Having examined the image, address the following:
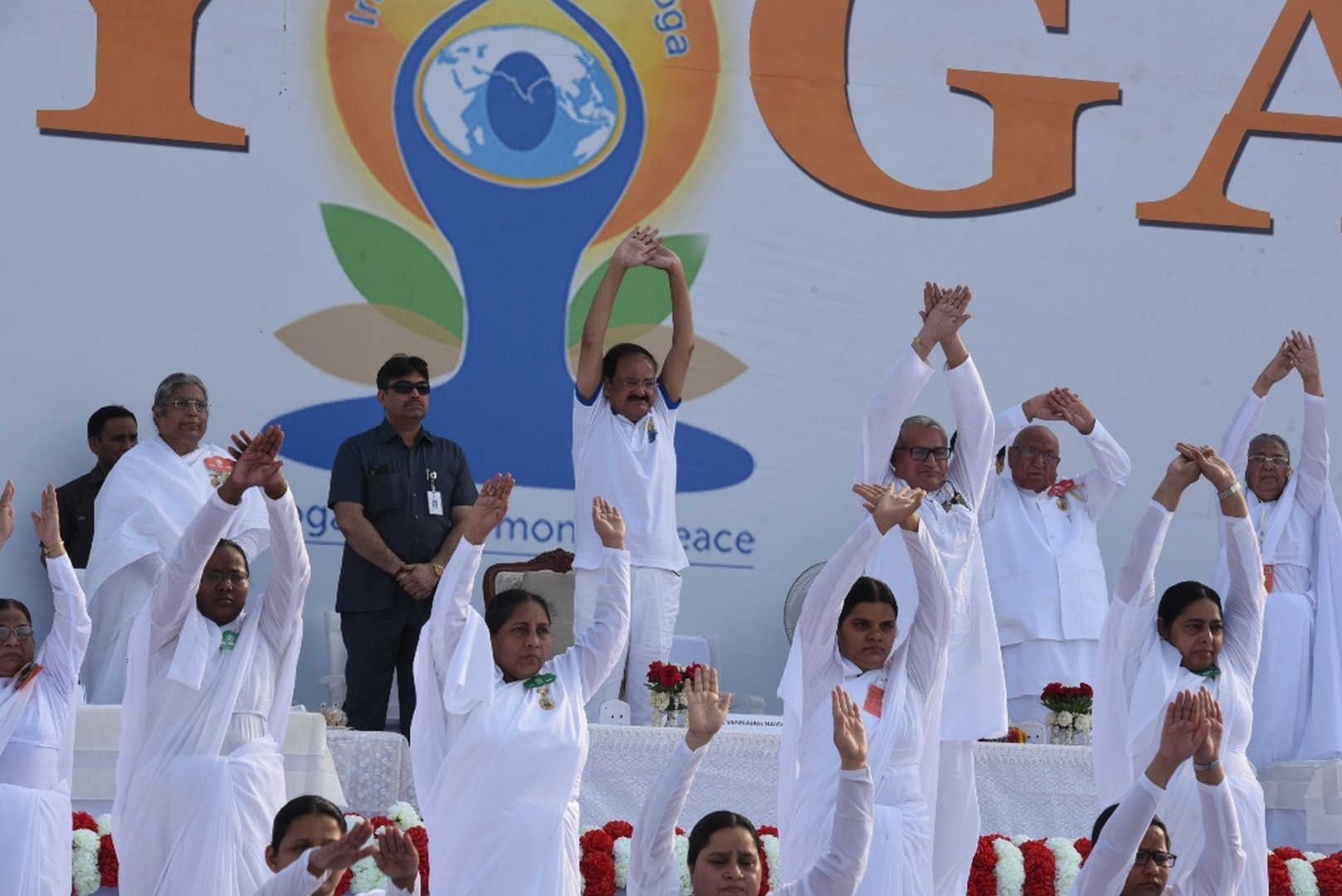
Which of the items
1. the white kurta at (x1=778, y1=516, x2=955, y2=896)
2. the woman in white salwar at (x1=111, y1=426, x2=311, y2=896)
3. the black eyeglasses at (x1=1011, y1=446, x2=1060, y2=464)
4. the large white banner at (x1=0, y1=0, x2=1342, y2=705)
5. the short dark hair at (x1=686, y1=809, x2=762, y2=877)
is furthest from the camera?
the large white banner at (x1=0, y1=0, x2=1342, y2=705)

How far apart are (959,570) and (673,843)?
5.95 ft

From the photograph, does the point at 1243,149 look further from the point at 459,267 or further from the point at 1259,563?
the point at 1259,563

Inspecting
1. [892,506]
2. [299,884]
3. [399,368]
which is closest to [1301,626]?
[892,506]

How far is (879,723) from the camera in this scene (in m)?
5.64

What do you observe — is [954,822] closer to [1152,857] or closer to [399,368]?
[1152,857]

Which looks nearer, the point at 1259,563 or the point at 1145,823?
the point at 1145,823

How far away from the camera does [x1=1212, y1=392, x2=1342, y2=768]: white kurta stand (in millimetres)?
8680

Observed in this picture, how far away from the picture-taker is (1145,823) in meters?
5.05

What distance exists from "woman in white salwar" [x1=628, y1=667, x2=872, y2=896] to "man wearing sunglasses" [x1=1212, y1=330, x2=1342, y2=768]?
4254mm

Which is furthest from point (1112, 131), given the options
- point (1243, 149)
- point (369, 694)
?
point (369, 694)

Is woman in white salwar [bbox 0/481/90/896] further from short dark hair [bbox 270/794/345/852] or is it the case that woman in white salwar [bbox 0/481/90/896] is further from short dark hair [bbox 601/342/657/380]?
short dark hair [bbox 601/342/657/380]

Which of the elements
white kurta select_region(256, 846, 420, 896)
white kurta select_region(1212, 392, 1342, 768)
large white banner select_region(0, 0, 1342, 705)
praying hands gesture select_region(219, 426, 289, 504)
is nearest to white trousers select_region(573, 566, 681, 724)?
large white banner select_region(0, 0, 1342, 705)

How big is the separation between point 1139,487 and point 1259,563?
4.10 metres

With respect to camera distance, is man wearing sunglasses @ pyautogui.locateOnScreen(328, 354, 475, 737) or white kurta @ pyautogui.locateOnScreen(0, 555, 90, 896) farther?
man wearing sunglasses @ pyautogui.locateOnScreen(328, 354, 475, 737)
